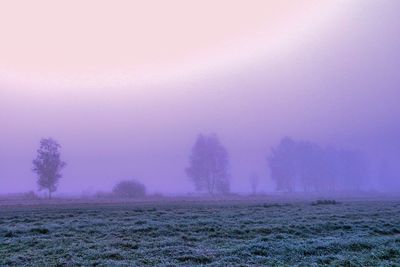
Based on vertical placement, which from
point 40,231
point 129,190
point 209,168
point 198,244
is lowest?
point 198,244

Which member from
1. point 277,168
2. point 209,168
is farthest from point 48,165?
point 277,168

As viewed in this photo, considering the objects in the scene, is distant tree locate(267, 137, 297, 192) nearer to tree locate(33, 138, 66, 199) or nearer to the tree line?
the tree line

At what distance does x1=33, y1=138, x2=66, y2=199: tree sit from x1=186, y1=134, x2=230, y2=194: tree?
3797 centimetres

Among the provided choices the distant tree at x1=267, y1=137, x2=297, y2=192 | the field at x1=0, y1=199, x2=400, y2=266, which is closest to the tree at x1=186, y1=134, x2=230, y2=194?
the distant tree at x1=267, y1=137, x2=297, y2=192

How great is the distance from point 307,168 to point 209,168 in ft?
149

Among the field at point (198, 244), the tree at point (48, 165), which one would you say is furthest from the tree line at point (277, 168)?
the field at point (198, 244)

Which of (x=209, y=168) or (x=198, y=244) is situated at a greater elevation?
(x=209, y=168)

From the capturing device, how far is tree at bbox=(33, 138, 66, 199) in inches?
3219

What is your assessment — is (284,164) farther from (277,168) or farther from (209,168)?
(209,168)

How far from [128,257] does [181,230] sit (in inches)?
332

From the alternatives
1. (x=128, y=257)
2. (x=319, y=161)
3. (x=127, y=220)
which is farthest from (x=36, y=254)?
(x=319, y=161)

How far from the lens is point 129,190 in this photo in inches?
3418

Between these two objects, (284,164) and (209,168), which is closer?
(209,168)

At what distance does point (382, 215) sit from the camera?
36812 mm
